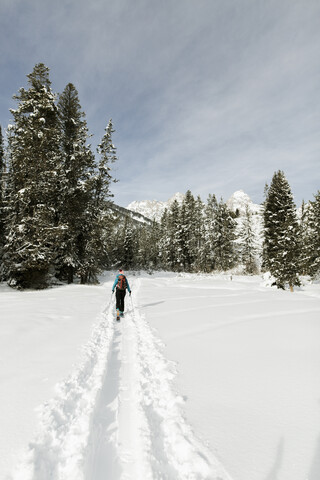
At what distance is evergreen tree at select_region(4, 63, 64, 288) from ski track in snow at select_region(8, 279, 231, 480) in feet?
39.8

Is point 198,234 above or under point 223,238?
above

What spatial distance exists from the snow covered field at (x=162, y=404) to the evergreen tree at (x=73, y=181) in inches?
472

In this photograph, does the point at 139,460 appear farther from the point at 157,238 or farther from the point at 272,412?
the point at 157,238

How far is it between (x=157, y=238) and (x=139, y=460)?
187 feet

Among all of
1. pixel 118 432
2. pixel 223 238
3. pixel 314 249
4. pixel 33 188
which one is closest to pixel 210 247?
pixel 223 238

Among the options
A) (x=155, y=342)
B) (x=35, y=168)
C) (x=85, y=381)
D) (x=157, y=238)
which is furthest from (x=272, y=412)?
(x=157, y=238)

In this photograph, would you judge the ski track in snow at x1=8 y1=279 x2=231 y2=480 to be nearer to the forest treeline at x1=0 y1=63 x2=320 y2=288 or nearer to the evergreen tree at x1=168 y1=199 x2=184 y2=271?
Result: the forest treeline at x1=0 y1=63 x2=320 y2=288

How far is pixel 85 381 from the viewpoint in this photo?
3.69 m

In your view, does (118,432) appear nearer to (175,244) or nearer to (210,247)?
(210,247)

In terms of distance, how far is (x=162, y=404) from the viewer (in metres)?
3.07

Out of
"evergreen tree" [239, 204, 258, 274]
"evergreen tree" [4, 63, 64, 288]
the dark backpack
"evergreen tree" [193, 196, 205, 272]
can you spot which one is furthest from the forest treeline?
"evergreen tree" [193, 196, 205, 272]

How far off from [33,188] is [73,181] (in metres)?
3.83

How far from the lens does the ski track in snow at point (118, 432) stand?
6.77ft

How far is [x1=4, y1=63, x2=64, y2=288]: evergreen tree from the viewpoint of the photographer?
46.6 feet
